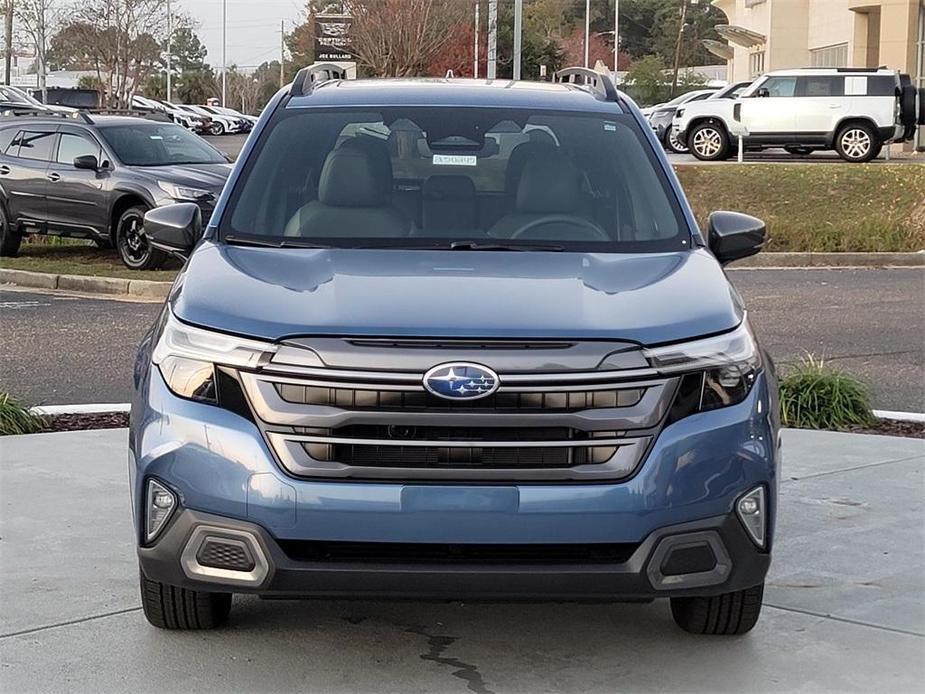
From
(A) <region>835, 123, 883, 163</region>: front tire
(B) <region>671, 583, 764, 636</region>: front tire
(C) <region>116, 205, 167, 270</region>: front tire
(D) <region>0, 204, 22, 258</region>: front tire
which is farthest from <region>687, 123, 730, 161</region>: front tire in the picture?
(B) <region>671, 583, 764, 636</region>: front tire

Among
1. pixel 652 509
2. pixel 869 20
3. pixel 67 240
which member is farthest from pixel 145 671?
pixel 869 20

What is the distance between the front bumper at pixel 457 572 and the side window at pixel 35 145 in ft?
48.8

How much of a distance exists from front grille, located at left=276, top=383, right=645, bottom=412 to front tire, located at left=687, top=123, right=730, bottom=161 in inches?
1136

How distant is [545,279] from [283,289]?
79 cm

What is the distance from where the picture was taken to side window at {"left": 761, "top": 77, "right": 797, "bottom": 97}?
3316 centimetres

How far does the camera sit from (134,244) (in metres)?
16.9

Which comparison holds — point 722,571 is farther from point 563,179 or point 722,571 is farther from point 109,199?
point 109,199

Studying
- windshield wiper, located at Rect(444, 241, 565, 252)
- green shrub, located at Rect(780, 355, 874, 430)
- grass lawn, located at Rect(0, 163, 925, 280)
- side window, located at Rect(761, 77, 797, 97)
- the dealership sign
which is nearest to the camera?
windshield wiper, located at Rect(444, 241, 565, 252)

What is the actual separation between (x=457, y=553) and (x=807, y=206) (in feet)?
61.4

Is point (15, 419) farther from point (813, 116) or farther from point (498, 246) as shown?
point (813, 116)

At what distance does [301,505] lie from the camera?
Answer: 394 centimetres

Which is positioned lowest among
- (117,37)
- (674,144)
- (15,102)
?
(674,144)

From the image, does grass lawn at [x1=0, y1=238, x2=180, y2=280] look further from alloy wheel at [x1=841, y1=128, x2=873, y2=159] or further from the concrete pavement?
alloy wheel at [x1=841, y1=128, x2=873, y2=159]

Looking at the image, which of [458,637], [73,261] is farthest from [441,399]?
[73,261]
